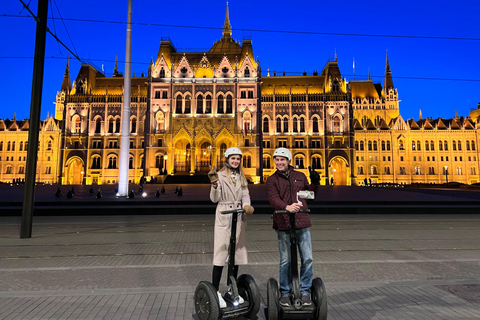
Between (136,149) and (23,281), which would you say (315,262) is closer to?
(23,281)

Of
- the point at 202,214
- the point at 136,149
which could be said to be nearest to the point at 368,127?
the point at 136,149

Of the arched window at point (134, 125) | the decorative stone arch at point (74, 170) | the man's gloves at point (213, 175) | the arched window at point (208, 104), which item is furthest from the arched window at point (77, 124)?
the man's gloves at point (213, 175)

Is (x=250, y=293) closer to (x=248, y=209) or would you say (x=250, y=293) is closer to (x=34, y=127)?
(x=248, y=209)

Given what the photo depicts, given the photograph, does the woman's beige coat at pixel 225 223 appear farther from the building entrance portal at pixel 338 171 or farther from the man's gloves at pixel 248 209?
the building entrance portal at pixel 338 171

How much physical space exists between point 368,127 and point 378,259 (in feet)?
221

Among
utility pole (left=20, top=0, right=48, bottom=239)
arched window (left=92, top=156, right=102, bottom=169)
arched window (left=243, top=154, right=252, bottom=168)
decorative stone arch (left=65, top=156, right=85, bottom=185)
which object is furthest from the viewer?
decorative stone arch (left=65, top=156, right=85, bottom=185)

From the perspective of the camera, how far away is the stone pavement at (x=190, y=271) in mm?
3980

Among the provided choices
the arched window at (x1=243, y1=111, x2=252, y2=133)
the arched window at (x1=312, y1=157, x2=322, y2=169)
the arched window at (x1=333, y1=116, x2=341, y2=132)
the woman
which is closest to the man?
the woman

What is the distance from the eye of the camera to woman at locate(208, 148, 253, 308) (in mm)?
3650

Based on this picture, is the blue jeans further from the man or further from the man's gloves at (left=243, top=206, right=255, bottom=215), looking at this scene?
the man's gloves at (left=243, top=206, right=255, bottom=215)

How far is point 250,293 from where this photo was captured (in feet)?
11.5

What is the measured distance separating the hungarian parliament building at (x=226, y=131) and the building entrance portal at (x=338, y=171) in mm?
178

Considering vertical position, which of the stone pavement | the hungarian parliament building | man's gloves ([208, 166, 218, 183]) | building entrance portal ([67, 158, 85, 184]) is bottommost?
the stone pavement

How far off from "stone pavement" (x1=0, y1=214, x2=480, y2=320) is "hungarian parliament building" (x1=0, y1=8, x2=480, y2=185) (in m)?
38.6
